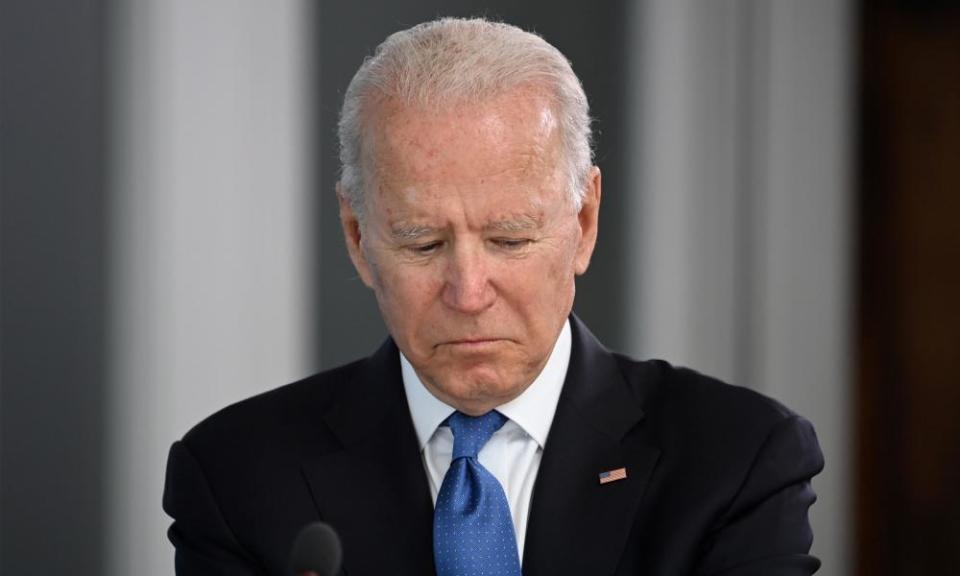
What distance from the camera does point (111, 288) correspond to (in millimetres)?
3066

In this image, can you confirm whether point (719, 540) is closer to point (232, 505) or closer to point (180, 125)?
point (232, 505)

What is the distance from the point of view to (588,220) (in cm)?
185

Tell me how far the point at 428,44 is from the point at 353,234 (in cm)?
27

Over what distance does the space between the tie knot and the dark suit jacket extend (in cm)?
7

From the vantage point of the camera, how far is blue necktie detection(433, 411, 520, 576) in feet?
5.79

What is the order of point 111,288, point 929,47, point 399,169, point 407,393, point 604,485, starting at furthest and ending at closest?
point 929,47
point 111,288
point 407,393
point 604,485
point 399,169

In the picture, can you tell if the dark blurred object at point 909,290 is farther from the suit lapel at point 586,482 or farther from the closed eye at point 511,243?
the closed eye at point 511,243

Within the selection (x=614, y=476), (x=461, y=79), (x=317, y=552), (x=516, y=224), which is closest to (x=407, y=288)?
(x=516, y=224)

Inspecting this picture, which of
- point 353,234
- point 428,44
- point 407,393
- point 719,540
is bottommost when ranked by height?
point 719,540

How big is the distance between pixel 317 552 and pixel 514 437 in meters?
0.60

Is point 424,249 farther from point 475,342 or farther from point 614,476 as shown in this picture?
point 614,476

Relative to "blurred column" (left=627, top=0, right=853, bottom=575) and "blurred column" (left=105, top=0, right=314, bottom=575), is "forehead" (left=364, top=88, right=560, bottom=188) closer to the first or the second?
"blurred column" (left=105, top=0, right=314, bottom=575)

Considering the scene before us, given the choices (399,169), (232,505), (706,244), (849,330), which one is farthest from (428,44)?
(849,330)

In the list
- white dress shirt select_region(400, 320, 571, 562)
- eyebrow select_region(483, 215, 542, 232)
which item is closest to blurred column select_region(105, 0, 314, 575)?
white dress shirt select_region(400, 320, 571, 562)
